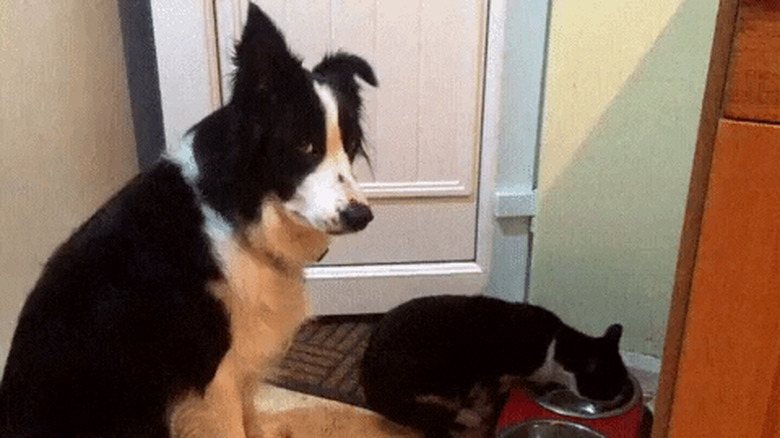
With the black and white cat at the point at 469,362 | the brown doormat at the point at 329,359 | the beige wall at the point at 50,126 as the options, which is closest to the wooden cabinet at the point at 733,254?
the black and white cat at the point at 469,362

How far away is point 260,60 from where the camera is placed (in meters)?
1.02

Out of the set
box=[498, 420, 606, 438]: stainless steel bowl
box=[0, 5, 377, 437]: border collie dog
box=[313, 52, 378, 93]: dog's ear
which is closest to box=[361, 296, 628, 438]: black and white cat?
box=[498, 420, 606, 438]: stainless steel bowl

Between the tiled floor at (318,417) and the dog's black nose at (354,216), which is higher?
the dog's black nose at (354,216)

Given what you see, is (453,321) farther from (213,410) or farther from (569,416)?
(213,410)

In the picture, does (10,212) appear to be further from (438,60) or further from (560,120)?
(560,120)

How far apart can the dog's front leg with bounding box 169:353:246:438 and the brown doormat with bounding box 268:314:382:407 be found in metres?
0.41

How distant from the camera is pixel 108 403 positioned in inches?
43.1

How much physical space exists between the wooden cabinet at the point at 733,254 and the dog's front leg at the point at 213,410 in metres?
0.76

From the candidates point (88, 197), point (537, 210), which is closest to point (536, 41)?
point (537, 210)

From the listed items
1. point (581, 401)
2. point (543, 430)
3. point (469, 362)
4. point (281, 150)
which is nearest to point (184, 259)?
point (281, 150)

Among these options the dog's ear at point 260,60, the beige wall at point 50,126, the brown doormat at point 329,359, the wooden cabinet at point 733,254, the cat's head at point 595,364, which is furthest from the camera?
the brown doormat at point 329,359

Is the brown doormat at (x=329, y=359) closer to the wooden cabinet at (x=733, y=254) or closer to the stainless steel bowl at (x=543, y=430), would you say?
the stainless steel bowl at (x=543, y=430)

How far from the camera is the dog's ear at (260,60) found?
3.23 feet

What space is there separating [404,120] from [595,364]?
0.83m
